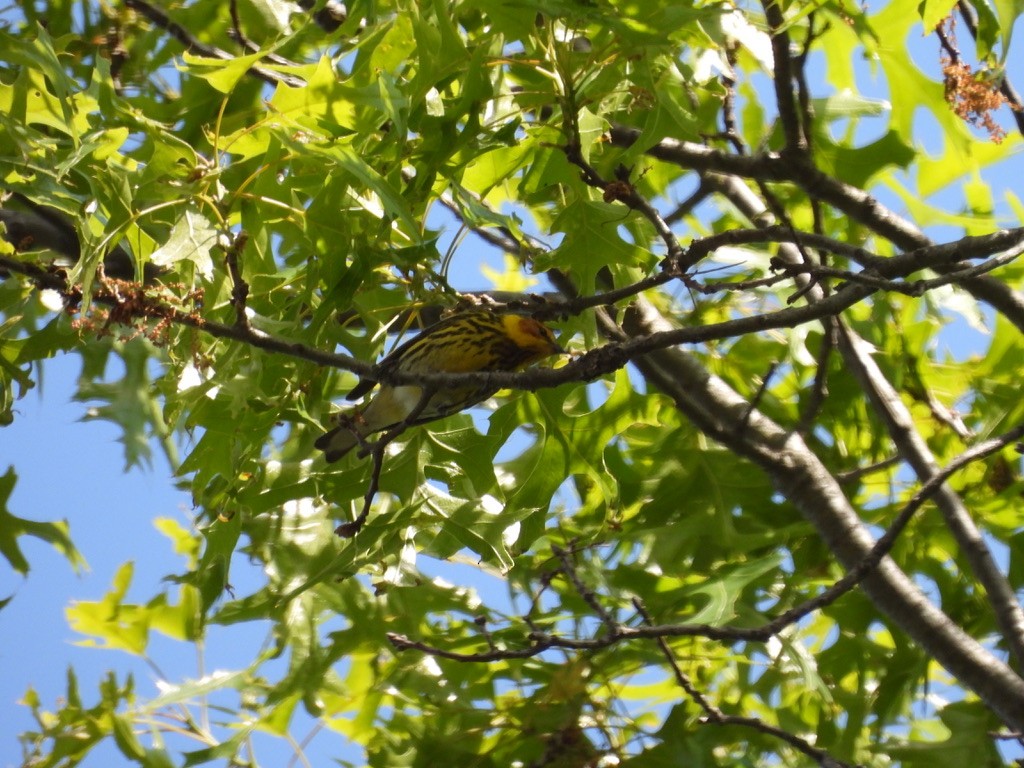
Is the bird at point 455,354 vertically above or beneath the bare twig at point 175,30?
beneath

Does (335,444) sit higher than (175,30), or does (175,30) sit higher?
(175,30)

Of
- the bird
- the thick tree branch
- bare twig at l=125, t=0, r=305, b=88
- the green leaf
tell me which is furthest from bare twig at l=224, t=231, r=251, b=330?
the green leaf

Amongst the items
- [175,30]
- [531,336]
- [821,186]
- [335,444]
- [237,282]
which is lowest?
[237,282]

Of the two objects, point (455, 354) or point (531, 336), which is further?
point (455, 354)

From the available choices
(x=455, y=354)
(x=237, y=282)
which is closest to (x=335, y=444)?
(x=455, y=354)

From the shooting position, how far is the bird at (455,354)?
317 cm

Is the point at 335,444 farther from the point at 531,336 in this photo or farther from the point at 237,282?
the point at 237,282

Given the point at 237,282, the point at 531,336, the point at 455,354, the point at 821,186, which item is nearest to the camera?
the point at 237,282

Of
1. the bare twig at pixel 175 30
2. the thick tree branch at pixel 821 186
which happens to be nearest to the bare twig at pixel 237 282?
the thick tree branch at pixel 821 186

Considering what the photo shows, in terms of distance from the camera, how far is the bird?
10.4 ft

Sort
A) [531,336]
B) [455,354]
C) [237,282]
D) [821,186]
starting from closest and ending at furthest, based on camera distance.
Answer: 1. [237,282]
2. [821,186]
3. [531,336]
4. [455,354]

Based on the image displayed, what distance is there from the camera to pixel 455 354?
3.52m

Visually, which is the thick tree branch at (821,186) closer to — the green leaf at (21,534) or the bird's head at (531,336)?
the bird's head at (531,336)

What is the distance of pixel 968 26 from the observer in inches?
145
